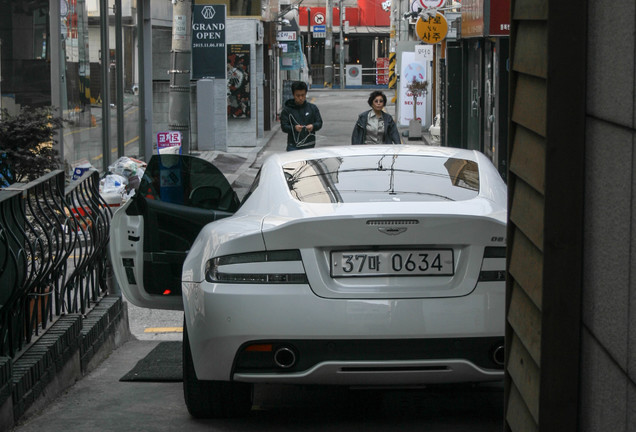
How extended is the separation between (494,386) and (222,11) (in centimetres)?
1918

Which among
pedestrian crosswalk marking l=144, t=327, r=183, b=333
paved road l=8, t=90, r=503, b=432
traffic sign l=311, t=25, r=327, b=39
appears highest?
traffic sign l=311, t=25, r=327, b=39

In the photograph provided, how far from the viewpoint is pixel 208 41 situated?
24.6 m

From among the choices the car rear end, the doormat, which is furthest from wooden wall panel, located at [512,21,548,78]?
the doormat

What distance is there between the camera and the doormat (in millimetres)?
6395

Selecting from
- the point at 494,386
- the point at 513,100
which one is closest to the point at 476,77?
the point at 494,386

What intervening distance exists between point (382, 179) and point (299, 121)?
9.97 m

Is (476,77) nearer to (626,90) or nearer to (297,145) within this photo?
(297,145)

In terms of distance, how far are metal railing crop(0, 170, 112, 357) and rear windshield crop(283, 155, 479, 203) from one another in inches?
53.1

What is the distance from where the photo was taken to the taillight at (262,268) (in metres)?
4.59

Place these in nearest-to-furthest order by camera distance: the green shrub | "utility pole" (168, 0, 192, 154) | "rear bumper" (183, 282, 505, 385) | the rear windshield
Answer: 1. "rear bumper" (183, 282, 505, 385)
2. the rear windshield
3. the green shrub
4. "utility pole" (168, 0, 192, 154)

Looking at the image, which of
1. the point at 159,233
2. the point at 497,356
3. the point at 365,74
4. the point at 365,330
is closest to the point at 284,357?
the point at 365,330

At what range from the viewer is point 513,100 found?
297 cm

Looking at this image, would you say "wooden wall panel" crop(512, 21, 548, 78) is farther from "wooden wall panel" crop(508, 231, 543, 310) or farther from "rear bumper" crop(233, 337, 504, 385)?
"rear bumper" crop(233, 337, 504, 385)

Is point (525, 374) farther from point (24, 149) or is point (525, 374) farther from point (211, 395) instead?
point (24, 149)
